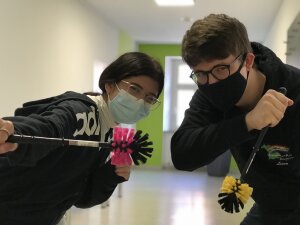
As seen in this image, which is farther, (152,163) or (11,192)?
(152,163)

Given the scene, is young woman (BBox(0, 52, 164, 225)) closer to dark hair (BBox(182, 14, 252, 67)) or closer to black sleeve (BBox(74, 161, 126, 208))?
black sleeve (BBox(74, 161, 126, 208))

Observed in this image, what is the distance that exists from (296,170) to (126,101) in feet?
2.23

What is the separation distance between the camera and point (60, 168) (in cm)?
132

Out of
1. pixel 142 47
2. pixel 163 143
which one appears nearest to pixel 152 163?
pixel 163 143

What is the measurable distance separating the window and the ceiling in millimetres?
1226

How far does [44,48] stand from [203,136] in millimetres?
3098

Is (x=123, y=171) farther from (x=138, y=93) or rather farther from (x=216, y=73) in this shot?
(x=216, y=73)

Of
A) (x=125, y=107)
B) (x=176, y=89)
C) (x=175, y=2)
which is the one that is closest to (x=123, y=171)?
(x=125, y=107)

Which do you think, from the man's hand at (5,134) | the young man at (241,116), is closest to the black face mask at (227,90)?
the young man at (241,116)

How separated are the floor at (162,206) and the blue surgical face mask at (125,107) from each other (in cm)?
169

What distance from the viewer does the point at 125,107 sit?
159 centimetres

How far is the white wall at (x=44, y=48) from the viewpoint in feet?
10.7

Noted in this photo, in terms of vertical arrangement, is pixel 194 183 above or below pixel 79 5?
below

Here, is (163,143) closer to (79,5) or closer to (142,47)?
(142,47)
